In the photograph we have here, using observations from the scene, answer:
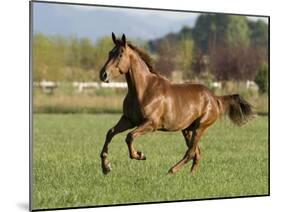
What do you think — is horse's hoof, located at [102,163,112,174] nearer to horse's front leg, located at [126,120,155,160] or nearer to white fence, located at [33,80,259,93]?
horse's front leg, located at [126,120,155,160]

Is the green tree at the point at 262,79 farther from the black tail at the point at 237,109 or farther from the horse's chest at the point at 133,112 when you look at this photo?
the horse's chest at the point at 133,112

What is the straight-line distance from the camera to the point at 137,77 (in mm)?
7031

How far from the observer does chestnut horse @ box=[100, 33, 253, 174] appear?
22.5ft

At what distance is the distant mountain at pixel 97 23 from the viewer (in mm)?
11398

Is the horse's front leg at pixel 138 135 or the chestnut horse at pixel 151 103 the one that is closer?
the horse's front leg at pixel 138 135

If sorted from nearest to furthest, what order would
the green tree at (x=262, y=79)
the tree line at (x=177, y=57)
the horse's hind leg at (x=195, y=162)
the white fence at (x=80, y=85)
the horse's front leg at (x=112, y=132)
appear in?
the horse's front leg at (x=112, y=132)
the horse's hind leg at (x=195, y=162)
the tree line at (x=177, y=57)
the green tree at (x=262, y=79)
the white fence at (x=80, y=85)

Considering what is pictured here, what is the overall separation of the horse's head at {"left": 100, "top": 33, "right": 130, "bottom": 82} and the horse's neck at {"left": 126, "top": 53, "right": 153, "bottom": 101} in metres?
0.08

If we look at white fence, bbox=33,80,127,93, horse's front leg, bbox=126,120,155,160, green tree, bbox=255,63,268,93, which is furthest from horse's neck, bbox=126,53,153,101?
green tree, bbox=255,63,268,93

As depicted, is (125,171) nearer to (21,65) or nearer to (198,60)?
(21,65)

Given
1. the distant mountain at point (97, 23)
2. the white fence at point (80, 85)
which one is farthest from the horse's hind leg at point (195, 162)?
the distant mountain at point (97, 23)

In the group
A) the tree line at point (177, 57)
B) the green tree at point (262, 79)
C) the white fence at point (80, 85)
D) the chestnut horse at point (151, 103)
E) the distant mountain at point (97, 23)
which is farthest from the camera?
the distant mountain at point (97, 23)

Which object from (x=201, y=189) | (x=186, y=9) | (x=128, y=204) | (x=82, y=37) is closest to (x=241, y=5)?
(x=186, y=9)

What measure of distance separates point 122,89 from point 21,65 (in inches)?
164

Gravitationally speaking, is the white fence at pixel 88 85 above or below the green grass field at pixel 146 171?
above
